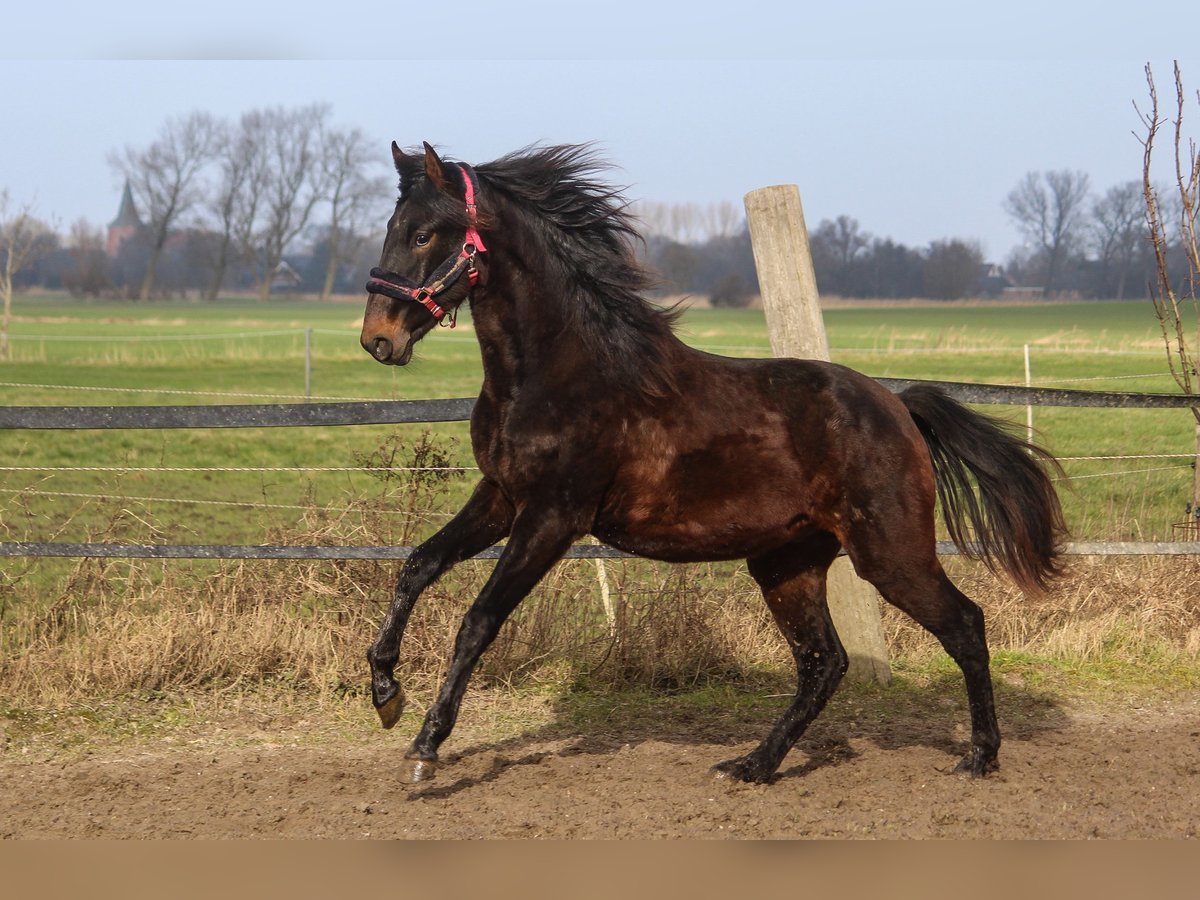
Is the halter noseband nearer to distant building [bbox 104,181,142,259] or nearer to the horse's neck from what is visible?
the horse's neck

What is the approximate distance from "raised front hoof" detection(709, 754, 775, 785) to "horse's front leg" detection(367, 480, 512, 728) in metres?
1.23

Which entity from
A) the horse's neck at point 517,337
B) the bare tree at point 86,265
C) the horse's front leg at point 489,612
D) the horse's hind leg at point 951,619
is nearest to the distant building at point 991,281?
the bare tree at point 86,265

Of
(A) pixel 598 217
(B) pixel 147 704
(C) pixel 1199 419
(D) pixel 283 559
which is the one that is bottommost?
(B) pixel 147 704

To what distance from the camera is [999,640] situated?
6.39 metres

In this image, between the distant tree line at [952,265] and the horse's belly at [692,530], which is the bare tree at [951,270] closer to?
the distant tree line at [952,265]

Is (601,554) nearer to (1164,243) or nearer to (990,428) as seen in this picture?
(990,428)

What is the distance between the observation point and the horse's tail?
484cm

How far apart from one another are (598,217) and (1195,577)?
414cm

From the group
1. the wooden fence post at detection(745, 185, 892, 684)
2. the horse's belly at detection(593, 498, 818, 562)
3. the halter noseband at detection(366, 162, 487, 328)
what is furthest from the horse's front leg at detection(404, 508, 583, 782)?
the wooden fence post at detection(745, 185, 892, 684)

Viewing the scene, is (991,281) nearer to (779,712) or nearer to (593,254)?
(779,712)

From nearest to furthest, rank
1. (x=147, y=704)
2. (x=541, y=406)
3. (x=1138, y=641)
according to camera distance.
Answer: (x=541, y=406), (x=147, y=704), (x=1138, y=641)

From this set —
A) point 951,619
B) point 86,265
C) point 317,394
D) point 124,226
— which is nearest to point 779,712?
point 951,619

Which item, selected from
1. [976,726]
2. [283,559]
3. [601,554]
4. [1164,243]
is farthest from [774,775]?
[1164,243]

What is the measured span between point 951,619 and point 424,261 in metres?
2.33
